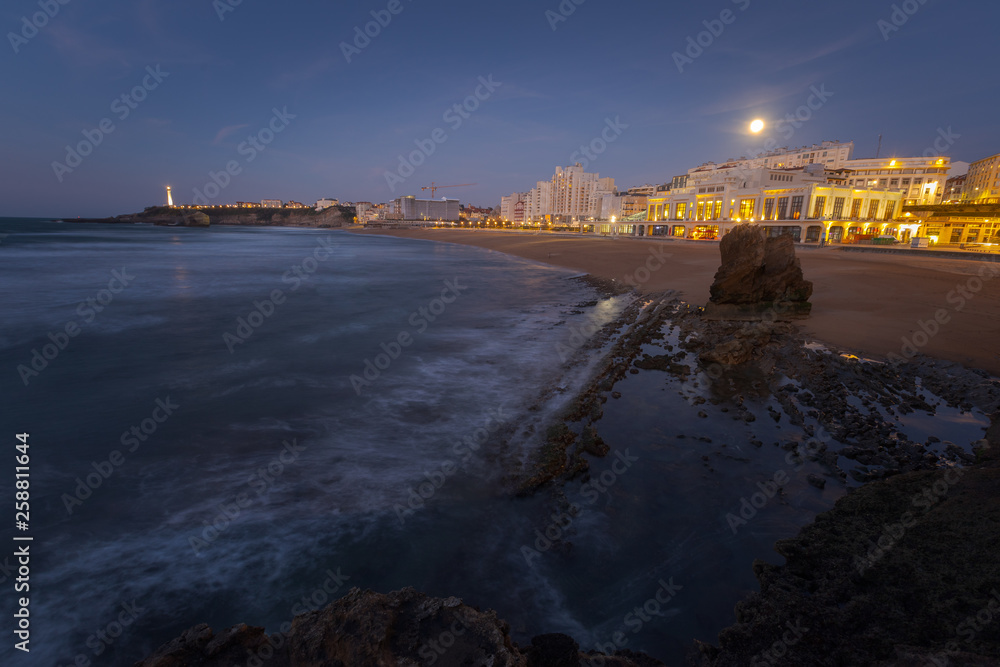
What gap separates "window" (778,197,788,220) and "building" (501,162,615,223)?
10057cm

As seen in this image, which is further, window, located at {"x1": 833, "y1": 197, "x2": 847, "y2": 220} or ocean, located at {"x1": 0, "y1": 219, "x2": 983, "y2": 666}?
window, located at {"x1": 833, "y1": 197, "x2": 847, "y2": 220}

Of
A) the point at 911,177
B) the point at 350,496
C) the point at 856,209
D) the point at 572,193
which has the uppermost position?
the point at 572,193

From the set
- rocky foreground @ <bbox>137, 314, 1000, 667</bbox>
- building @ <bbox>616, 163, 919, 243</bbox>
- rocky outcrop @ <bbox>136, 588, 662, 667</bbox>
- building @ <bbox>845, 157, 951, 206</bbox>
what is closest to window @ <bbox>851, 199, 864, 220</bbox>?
building @ <bbox>616, 163, 919, 243</bbox>

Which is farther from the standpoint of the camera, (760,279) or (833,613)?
(760,279)

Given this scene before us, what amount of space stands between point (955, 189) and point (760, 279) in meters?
127

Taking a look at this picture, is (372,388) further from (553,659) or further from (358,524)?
(553,659)

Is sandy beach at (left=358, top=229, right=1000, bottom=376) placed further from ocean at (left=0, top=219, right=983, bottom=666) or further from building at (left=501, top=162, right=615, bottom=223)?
building at (left=501, top=162, right=615, bottom=223)

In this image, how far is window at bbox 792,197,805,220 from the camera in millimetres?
53031

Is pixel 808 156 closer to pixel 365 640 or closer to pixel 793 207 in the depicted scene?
pixel 793 207

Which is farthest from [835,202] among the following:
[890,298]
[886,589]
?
[886,589]

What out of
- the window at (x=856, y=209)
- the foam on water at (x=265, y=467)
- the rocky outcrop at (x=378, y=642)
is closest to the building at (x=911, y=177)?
the window at (x=856, y=209)

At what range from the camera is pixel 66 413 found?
386 inches

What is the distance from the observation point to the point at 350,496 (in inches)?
272

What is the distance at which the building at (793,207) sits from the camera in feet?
171
